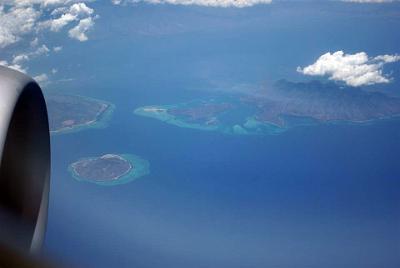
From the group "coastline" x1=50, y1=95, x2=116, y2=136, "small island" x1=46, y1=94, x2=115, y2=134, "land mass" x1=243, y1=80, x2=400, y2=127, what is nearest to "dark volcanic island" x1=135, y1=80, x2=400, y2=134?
"land mass" x1=243, y1=80, x2=400, y2=127

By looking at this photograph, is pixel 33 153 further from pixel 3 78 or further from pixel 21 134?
pixel 3 78

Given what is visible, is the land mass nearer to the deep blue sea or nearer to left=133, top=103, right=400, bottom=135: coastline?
left=133, top=103, right=400, bottom=135: coastline

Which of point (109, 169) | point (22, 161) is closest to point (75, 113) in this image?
point (109, 169)

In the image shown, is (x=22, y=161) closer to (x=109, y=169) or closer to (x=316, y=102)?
(x=109, y=169)

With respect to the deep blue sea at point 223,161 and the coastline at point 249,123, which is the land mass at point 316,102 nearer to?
the coastline at point 249,123

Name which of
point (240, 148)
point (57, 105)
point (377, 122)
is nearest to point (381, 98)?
point (377, 122)

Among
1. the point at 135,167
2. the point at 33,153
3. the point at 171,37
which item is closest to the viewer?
the point at 33,153
